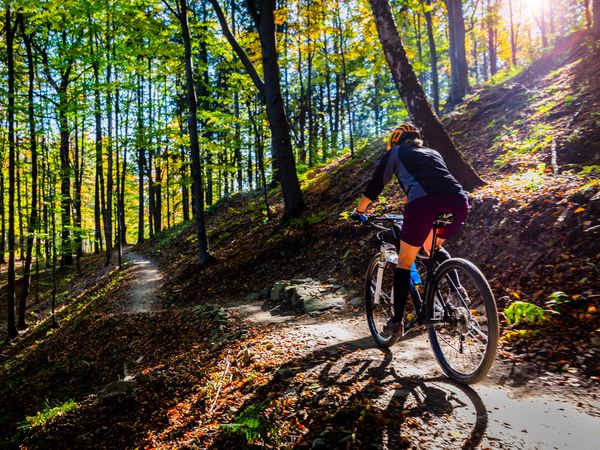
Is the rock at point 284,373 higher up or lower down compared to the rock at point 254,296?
higher up

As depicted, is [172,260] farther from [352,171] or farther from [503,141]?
[503,141]

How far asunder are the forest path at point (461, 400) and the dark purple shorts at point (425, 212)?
4.38 ft

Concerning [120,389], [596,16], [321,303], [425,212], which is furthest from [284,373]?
[596,16]

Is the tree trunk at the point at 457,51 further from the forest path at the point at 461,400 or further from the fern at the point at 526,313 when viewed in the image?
the forest path at the point at 461,400

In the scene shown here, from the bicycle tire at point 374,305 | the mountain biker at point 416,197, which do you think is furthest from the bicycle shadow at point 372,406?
the mountain biker at point 416,197

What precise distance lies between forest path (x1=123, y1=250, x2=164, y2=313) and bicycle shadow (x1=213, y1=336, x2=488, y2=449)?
8.54 meters

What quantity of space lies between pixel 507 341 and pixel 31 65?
17.0 meters

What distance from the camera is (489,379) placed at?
3.44m

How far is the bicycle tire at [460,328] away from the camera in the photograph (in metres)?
2.94

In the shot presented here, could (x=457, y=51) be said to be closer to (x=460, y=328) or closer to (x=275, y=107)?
(x=275, y=107)

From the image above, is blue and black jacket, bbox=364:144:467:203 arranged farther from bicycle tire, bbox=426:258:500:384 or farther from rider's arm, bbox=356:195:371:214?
bicycle tire, bbox=426:258:500:384

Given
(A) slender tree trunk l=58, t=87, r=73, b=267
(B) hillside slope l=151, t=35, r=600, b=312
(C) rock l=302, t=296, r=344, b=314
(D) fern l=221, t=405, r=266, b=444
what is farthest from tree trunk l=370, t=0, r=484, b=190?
(A) slender tree trunk l=58, t=87, r=73, b=267

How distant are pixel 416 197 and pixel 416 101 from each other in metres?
4.80

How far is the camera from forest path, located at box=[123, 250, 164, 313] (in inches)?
449
